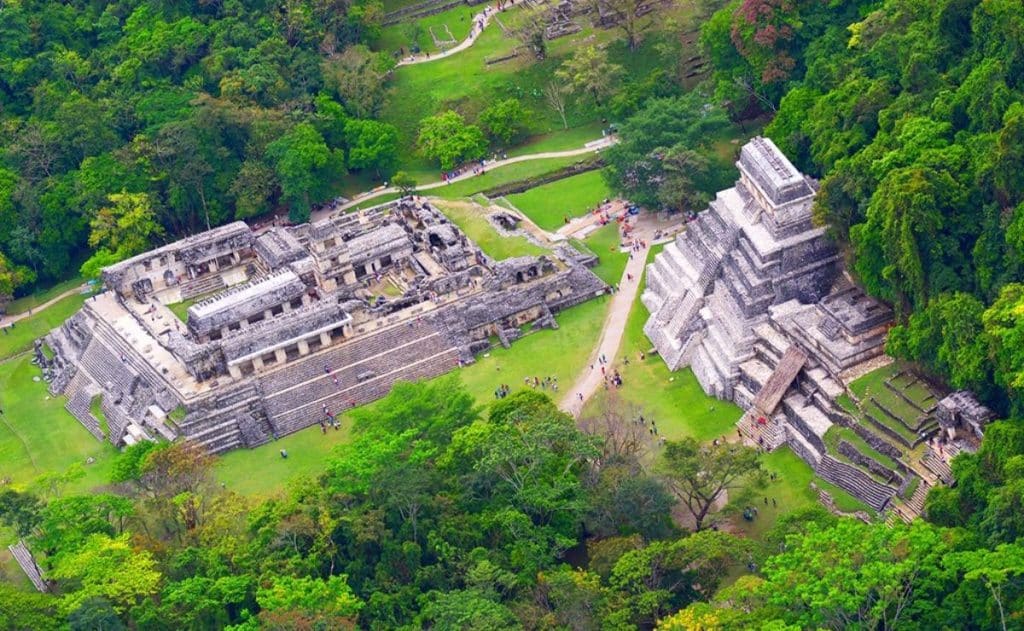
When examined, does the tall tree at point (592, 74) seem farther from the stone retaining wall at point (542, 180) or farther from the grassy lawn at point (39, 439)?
the grassy lawn at point (39, 439)

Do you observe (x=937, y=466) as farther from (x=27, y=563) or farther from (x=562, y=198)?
(x=27, y=563)

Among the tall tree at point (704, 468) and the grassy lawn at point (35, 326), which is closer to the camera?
the tall tree at point (704, 468)

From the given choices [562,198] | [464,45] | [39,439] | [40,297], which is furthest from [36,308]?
[464,45]

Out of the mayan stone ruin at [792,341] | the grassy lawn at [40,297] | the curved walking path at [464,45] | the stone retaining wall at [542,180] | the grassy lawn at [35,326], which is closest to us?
the mayan stone ruin at [792,341]

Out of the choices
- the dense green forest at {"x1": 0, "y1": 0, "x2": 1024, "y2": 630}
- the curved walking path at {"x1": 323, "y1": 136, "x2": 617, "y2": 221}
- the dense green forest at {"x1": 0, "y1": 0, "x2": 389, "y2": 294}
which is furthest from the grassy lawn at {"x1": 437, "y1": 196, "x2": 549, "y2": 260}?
the dense green forest at {"x1": 0, "y1": 0, "x2": 389, "y2": 294}

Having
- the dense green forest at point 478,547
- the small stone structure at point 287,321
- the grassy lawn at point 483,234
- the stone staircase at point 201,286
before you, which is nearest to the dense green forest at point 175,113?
the stone staircase at point 201,286

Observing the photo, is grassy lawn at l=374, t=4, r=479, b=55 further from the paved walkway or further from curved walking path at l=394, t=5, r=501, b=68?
the paved walkway
